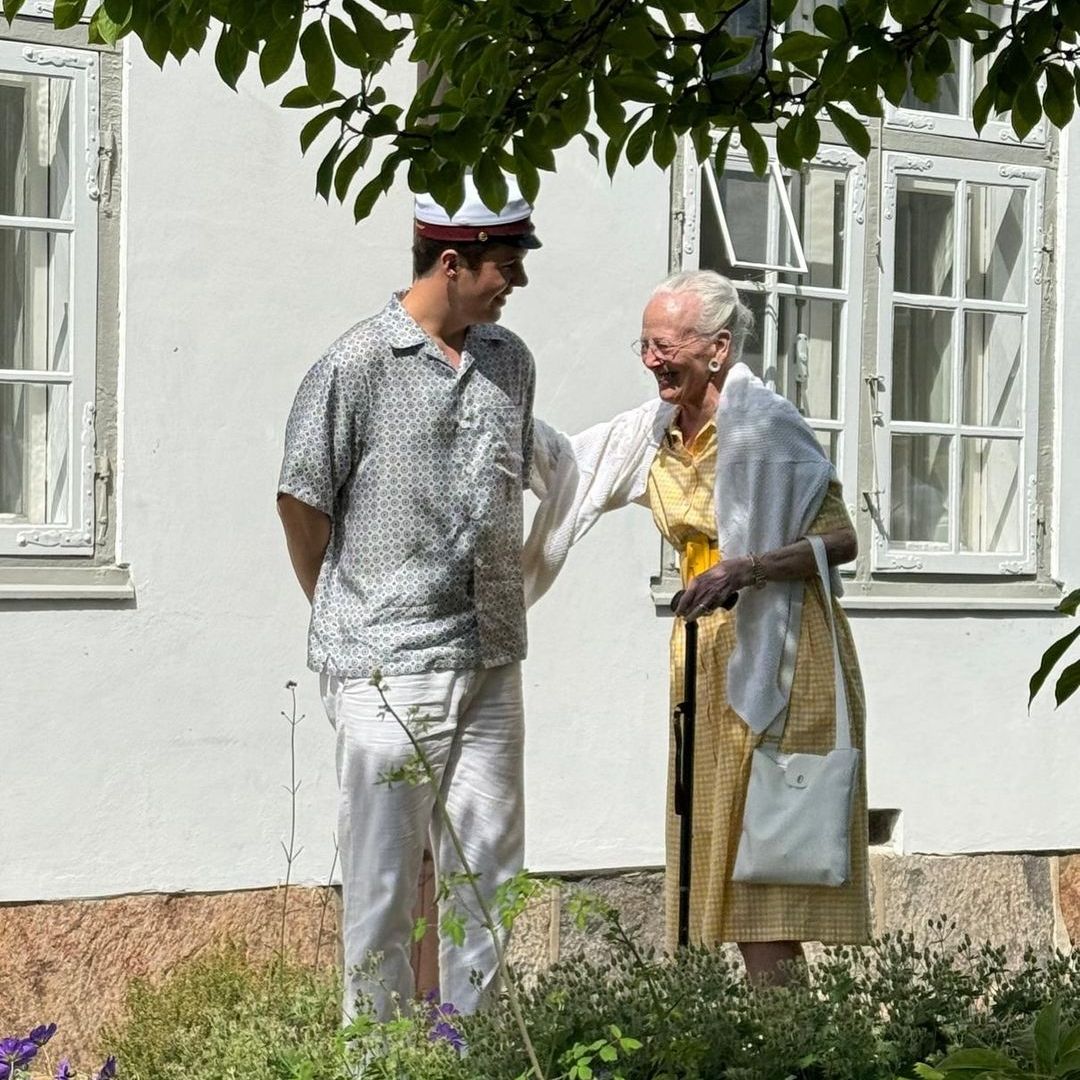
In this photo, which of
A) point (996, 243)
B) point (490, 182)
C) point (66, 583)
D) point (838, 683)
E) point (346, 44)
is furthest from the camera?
point (996, 243)

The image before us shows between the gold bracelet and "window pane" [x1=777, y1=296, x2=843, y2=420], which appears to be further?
"window pane" [x1=777, y1=296, x2=843, y2=420]

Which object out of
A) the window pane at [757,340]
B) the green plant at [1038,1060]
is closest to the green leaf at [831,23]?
the green plant at [1038,1060]

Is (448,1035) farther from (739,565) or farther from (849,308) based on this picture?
(849,308)

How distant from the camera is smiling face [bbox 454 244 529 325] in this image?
15.0ft

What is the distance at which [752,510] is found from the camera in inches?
190

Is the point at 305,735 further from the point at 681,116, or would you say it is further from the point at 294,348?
the point at 681,116

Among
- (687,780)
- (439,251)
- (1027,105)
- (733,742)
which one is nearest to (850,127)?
(1027,105)

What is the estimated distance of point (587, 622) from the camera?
22.6 ft

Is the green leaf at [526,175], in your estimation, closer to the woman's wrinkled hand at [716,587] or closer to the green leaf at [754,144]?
the green leaf at [754,144]

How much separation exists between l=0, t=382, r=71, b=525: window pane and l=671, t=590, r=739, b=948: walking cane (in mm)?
2125

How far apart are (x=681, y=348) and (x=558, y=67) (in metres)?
1.40

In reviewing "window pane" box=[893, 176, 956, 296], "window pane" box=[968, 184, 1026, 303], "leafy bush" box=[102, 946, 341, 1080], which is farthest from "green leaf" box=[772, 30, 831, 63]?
"window pane" box=[968, 184, 1026, 303]

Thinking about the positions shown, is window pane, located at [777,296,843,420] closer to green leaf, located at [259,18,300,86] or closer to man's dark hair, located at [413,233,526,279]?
man's dark hair, located at [413,233,526,279]

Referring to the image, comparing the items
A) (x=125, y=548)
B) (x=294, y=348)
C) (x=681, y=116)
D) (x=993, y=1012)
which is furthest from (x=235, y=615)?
(x=993, y=1012)
